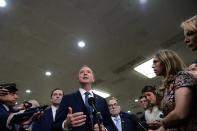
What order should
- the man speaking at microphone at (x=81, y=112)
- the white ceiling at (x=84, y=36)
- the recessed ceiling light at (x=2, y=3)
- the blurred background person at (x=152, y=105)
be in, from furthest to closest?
the white ceiling at (x=84, y=36) → the recessed ceiling light at (x=2, y=3) → the blurred background person at (x=152, y=105) → the man speaking at microphone at (x=81, y=112)

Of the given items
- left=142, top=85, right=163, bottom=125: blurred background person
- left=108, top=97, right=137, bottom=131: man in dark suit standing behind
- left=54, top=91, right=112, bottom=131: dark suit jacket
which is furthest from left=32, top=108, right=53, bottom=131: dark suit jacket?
left=142, top=85, right=163, bottom=125: blurred background person

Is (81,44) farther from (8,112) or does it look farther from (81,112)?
(81,112)

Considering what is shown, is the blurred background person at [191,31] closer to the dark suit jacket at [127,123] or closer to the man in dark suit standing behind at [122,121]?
the man in dark suit standing behind at [122,121]

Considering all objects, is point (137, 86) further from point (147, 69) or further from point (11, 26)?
point (11, 26)

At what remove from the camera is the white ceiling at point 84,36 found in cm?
595

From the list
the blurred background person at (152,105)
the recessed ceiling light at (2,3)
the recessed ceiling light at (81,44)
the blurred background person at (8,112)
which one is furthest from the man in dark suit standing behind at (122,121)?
the recessed ceiling light at (2,3)

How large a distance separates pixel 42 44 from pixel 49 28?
2.63 ft

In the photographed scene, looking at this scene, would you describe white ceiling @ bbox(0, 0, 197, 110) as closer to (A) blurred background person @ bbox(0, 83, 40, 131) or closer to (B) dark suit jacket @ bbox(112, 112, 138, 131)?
(B) dark suit jacket @ bbox(112, 112, 138, 131)

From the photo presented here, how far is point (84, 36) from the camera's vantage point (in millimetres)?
7008

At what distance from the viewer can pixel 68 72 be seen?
29.6 ft

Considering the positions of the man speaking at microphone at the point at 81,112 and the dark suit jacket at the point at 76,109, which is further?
the dark suit jacket at the point at 76,109

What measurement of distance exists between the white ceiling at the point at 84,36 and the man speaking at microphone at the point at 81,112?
9.93 feet

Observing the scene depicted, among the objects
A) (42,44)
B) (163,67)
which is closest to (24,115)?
(163,67)

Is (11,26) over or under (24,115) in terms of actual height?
over
